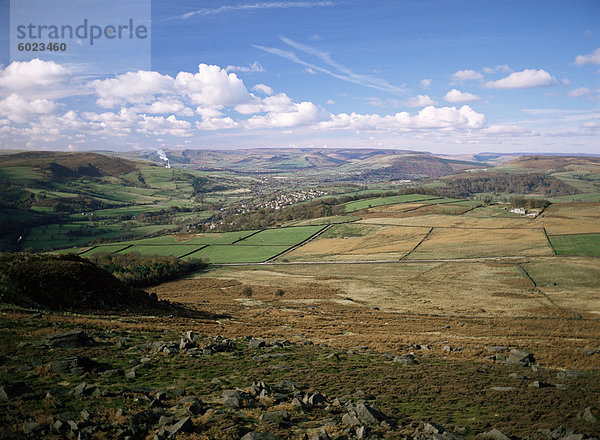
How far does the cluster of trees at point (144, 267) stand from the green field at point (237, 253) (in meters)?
8.18

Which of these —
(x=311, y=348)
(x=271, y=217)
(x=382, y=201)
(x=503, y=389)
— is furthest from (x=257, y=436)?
(x=382, y=201)

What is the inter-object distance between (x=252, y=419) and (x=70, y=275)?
107 ft

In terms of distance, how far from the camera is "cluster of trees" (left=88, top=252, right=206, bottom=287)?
77562 millimetres

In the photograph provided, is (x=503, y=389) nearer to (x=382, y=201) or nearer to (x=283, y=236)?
(x=283, y=236)

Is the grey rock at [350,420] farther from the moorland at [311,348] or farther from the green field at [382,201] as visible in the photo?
the green field at [382,201]

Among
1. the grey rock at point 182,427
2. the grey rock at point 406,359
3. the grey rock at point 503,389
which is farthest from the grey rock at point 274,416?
the grey rock at point 406,359

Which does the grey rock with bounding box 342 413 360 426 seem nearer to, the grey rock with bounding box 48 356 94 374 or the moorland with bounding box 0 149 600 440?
the moorland with bounding box 0 149 600 440

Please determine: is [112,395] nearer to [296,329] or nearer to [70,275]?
[296,329]

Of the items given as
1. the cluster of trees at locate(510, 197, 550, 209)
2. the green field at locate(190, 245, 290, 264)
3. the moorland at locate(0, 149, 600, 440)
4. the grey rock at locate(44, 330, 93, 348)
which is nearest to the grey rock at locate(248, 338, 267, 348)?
the moorland at locate(0, 149, 600, 440)

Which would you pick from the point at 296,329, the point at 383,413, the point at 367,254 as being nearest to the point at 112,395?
the point at 383,413

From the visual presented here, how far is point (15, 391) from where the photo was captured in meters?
14.7

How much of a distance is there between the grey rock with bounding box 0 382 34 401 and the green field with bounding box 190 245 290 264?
86680mm

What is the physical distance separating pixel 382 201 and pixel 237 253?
9720 cm

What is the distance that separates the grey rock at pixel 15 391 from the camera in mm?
14264
